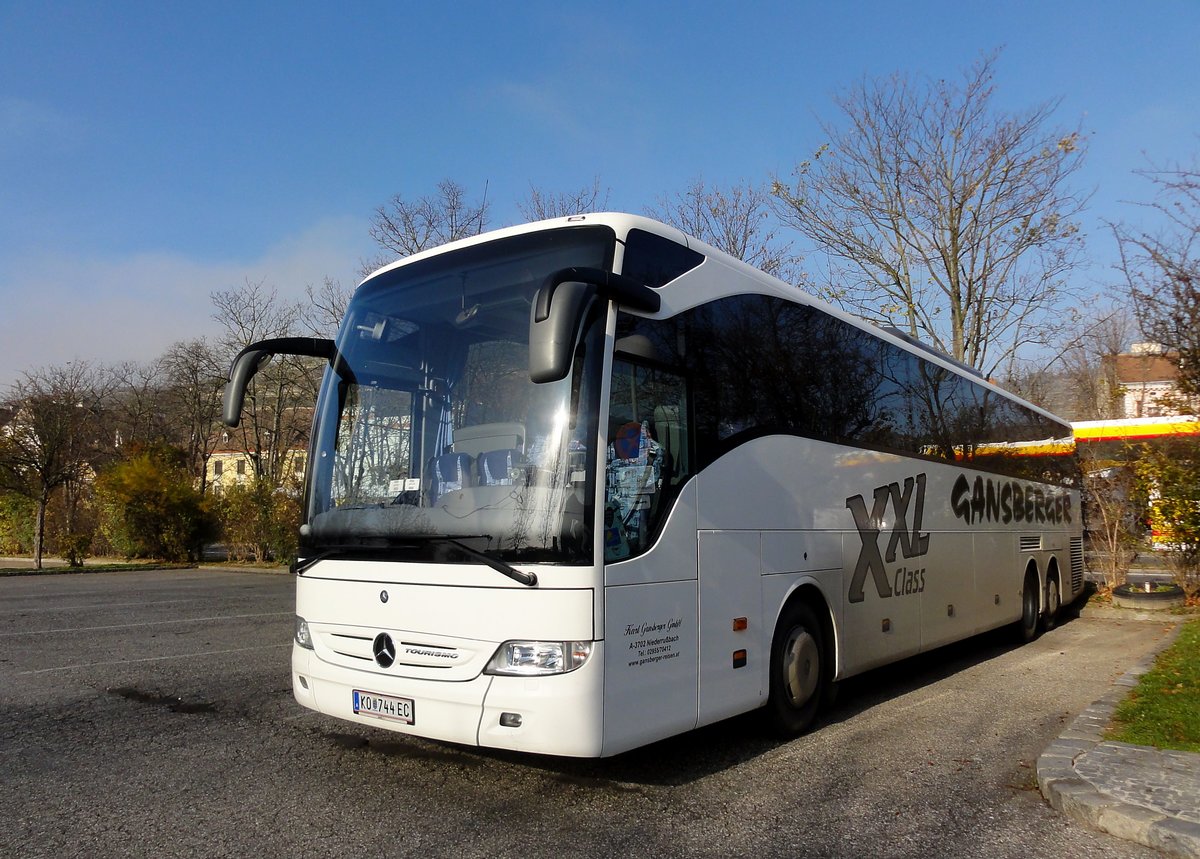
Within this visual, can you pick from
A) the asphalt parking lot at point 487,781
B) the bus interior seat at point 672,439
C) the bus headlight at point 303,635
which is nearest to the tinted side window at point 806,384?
the bus interior seat at point 672,439

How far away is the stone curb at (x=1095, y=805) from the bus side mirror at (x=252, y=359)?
530 centimetres

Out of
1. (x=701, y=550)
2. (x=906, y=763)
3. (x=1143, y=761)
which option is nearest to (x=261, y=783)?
(x=701, y=550)

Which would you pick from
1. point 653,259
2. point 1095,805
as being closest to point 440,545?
point 653,259

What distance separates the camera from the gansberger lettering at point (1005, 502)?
1040 centimetres

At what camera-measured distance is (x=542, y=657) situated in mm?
4762

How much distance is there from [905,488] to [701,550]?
4.05 m

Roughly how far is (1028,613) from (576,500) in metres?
10.1

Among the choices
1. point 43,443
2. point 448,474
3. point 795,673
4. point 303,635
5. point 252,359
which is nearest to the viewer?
point 448,474

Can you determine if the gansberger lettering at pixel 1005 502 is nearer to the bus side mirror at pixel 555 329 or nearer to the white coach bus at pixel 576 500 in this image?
the white coach bus at pixel 576 500

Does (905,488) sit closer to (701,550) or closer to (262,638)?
(701,550)

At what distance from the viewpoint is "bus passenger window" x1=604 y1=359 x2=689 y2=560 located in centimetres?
504

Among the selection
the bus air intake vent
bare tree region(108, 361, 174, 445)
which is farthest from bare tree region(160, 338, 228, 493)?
the bus air intake vent

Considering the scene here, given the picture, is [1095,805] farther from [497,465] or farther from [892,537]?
[892,537]

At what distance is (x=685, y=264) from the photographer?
604 centimetres
